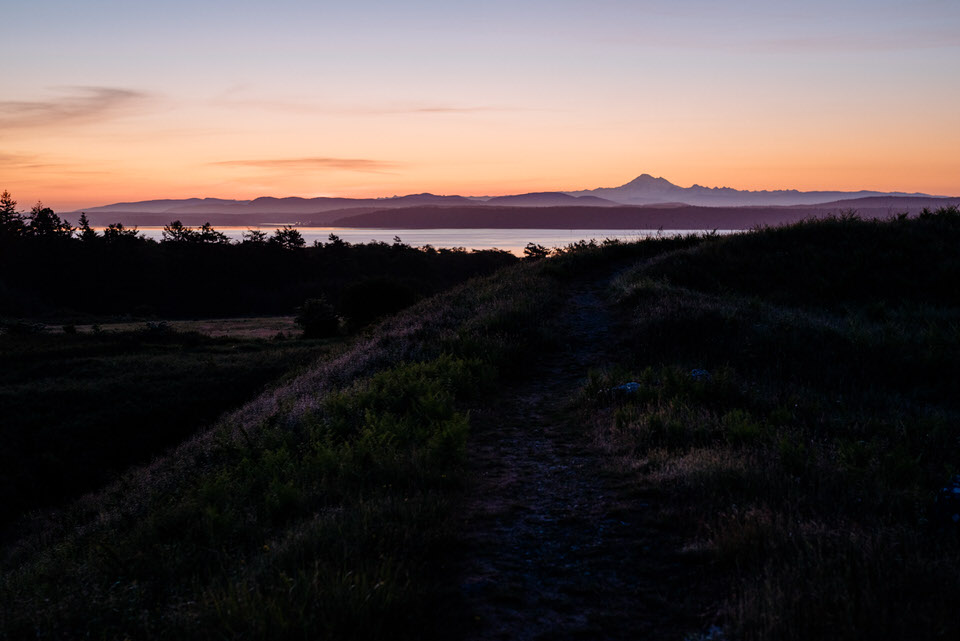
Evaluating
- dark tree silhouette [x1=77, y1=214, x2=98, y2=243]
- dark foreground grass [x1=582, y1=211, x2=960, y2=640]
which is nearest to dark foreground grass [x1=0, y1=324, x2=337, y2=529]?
dark foreground grass [x1=582, y1=211, x2=960, y2=640]

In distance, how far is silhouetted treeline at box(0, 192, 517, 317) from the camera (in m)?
79.1

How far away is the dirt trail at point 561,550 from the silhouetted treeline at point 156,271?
68.6 metres

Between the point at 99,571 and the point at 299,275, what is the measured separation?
304 ft

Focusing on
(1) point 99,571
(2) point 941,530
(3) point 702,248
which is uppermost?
(3) point 702,248

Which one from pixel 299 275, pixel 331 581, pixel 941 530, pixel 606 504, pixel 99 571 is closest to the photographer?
pixel 331 581

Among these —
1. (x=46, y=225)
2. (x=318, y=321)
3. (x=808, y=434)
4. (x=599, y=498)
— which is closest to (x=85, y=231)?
(x=46, y=225)

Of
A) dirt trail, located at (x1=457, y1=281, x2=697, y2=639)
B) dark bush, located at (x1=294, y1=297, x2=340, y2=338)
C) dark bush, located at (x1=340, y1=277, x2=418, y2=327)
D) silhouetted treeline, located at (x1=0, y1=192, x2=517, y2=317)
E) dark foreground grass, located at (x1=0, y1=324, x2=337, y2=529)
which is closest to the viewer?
dirt trail, located at (x1=457, y1=281, x2=697, y2=639)

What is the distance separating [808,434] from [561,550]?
172 inches

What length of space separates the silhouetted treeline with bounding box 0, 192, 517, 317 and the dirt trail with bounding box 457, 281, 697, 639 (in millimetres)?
68584

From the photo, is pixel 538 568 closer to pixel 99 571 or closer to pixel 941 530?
pixel 941 530

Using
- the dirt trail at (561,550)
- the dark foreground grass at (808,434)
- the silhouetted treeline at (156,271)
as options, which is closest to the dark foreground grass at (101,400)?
the dirt trail at (561,550)

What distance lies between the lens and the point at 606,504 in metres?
6.13

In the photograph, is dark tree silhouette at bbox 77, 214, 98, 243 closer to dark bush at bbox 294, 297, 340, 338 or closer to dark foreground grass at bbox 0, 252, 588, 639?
dark bush at bbox 294, 297, 340, 338

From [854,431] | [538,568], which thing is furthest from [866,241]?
[538,568]
